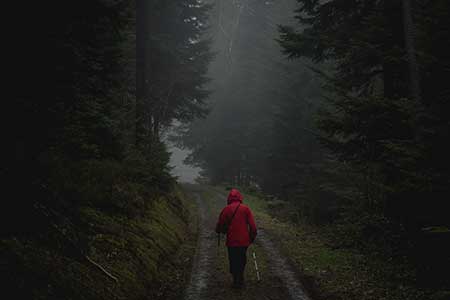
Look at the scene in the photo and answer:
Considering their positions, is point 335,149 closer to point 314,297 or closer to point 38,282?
point 314,297

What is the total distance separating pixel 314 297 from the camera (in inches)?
314

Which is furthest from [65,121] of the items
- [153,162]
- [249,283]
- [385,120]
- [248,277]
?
[385,120]

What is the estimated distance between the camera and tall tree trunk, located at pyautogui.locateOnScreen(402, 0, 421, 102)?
920 centimetres

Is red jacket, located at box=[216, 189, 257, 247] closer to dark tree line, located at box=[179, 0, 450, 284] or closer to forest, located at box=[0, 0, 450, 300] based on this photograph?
forest, located at box=[0, 0, 450, 300]

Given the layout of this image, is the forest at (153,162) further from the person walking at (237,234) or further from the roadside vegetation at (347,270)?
the person walking at (237,234)

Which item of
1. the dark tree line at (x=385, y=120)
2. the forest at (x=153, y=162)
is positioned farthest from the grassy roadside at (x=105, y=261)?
the dark tree line at (x=385, y=120)

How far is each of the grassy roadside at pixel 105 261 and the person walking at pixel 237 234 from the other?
1.35 meters

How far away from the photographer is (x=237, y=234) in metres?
8.76

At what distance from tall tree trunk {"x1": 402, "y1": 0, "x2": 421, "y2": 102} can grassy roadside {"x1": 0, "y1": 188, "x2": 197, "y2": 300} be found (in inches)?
294

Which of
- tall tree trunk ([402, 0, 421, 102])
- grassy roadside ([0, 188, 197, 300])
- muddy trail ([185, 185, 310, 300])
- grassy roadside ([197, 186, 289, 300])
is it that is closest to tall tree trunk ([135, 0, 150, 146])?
grassy roadside ([0, 188, 197, 300])

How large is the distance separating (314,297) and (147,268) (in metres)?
3.78

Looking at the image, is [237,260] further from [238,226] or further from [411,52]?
[411,52]

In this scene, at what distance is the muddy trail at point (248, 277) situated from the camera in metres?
8.13

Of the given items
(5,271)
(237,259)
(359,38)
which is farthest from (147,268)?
(359,38)
